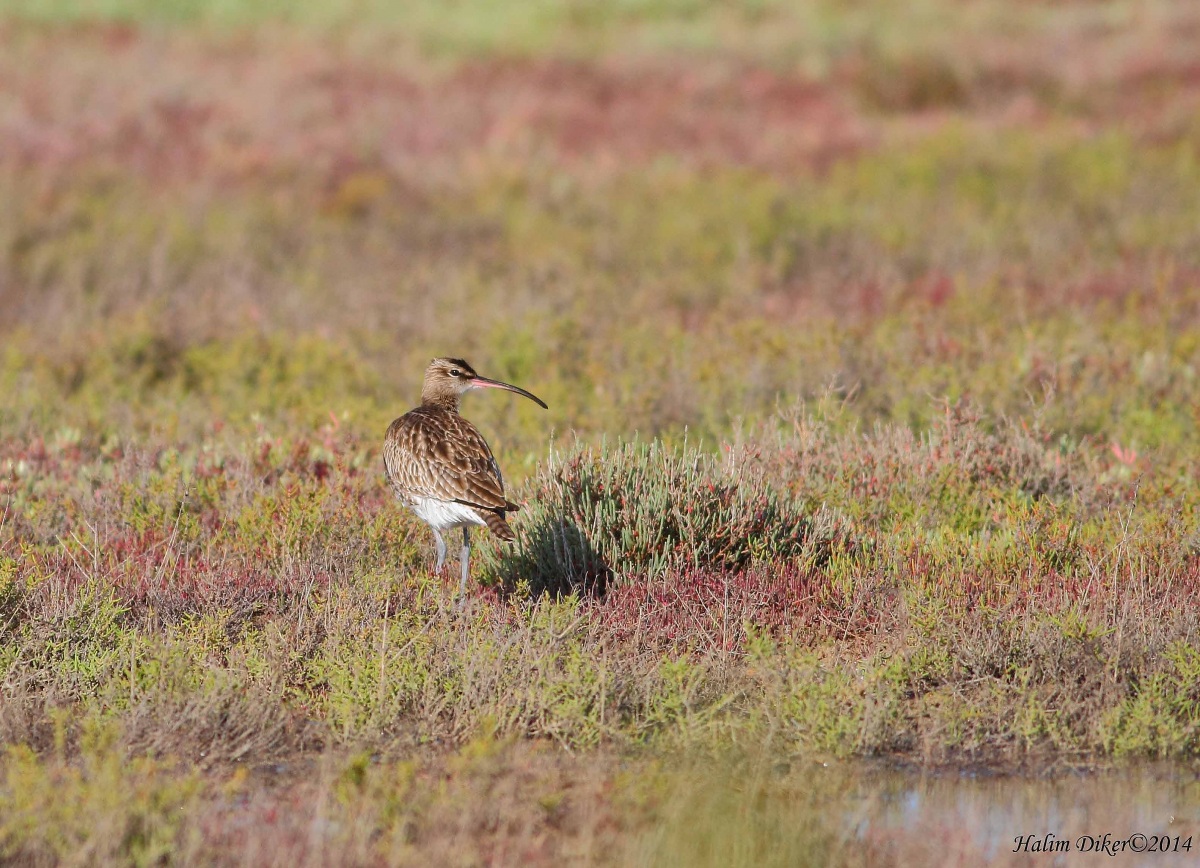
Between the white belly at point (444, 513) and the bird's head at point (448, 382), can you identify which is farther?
the bird's head at point (448, 382)

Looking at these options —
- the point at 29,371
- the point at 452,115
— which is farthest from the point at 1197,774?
the point at 452,115

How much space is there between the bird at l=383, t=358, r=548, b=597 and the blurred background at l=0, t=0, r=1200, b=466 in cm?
236

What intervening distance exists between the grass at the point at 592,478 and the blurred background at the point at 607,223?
80 mm

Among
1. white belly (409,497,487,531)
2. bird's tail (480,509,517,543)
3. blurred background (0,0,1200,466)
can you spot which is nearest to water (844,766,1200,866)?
bird's tail (480,509,517,543)

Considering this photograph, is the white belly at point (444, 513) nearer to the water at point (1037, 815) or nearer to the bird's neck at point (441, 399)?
the bird's neck at point (441, 399)

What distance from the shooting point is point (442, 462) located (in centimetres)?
699

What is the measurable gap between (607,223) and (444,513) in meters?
11.8

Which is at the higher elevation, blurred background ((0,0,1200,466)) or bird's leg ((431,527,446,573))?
blurred background ((0,0,1200,466))

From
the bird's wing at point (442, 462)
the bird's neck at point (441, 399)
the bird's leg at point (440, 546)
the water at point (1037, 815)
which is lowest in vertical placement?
the water at point (1037, 815)

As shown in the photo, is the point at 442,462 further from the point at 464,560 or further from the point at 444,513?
the point at 464,560

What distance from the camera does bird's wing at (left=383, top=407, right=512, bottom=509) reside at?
272 inches

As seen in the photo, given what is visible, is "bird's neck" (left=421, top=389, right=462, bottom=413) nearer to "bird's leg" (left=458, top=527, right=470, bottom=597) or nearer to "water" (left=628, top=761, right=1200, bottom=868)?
"bird's leg" (left=458, top=527, right=470, bottom=597)

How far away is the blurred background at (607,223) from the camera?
11.2 m

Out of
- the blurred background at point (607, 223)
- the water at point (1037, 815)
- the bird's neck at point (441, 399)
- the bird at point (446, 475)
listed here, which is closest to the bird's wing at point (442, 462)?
the bird at point (446, 475)
